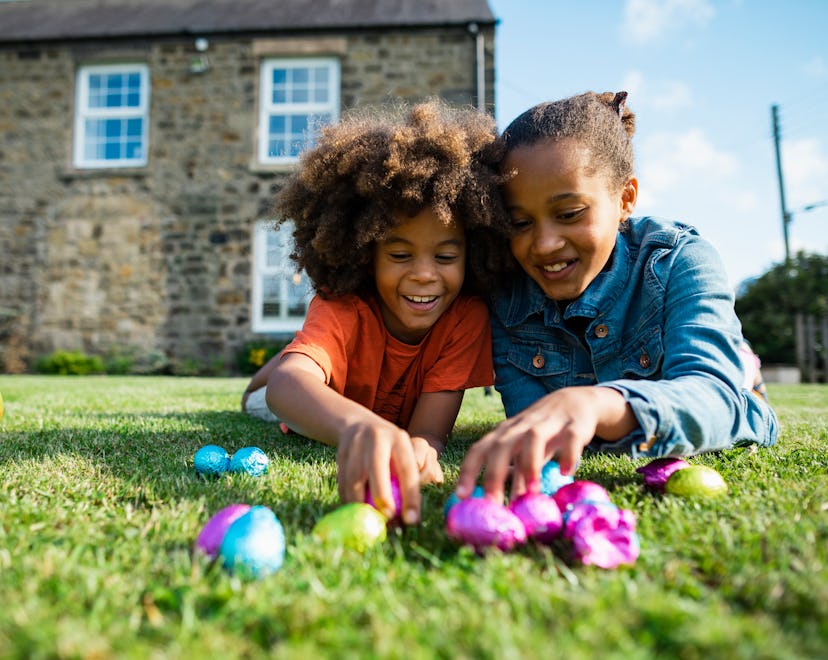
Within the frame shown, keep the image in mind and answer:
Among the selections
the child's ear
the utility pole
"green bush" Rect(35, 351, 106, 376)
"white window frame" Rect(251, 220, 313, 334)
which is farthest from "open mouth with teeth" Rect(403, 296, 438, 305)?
the utility pole

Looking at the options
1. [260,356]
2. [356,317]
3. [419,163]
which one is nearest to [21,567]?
[356,317]

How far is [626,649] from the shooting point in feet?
3.15

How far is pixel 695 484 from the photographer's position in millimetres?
1946

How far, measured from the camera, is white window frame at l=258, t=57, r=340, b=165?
41.3ft

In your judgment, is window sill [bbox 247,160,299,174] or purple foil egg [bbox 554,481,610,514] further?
window sill [bbox 247,160,299,174]

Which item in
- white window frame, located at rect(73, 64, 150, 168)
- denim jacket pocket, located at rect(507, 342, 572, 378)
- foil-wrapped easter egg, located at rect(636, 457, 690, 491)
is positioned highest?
white window frame, located at rect(73, 64, 150, 168)

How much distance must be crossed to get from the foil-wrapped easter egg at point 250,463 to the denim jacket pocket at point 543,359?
1.27 m

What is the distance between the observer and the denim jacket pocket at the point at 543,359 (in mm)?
2988

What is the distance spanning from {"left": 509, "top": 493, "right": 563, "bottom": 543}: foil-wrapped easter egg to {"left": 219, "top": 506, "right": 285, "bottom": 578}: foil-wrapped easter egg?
561 mm

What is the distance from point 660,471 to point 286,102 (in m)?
12.1

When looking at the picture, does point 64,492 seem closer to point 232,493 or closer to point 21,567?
point 232,493

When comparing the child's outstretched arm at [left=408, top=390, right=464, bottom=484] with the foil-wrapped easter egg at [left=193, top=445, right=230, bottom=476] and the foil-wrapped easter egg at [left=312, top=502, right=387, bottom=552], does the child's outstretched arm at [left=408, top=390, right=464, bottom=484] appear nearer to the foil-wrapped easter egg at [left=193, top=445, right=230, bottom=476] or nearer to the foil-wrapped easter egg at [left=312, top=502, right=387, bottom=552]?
the foil-wrapped easter egg at [left=193, top=445, right=230, bottom=476]

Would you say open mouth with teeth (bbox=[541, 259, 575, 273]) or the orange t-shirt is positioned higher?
open mouth with teeth (bbox=[541, 259, 575, 273])

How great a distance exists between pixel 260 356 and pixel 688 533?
10.8 metres
